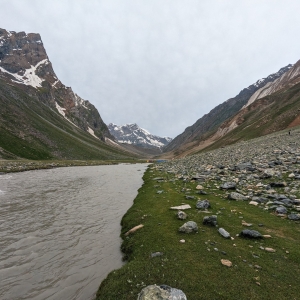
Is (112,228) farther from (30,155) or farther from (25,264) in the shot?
(30,155)

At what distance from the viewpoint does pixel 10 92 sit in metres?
162

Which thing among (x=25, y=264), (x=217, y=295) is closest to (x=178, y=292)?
(x=217, y=295)

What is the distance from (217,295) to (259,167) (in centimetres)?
1988

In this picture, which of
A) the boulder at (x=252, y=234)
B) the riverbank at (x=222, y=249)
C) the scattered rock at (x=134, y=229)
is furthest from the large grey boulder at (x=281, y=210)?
the scattered rock at (x=134, y=229)

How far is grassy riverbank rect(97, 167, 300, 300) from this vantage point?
22.4 ft

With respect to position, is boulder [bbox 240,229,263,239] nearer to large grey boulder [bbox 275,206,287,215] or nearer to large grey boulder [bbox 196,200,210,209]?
large grey boulder [bbox 275,206,287,215]

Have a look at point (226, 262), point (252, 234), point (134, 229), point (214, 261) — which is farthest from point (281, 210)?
point (134, 229)

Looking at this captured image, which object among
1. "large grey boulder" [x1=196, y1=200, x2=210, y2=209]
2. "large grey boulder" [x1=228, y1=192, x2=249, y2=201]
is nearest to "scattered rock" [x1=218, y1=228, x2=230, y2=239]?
"large grey boulder" [x1=196, y1=200, x2=210, y2=209]

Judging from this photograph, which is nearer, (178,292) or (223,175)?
(178,292)

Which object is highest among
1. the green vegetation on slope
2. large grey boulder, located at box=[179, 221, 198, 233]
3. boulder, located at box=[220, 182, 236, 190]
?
the green vegetation on slope

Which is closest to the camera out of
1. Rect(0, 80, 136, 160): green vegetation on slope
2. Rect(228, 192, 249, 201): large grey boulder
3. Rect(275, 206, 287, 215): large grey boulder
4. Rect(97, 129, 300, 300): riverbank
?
Rect(97, 129, 300, 300): riverbank

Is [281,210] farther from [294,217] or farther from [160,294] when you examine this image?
[160,294]

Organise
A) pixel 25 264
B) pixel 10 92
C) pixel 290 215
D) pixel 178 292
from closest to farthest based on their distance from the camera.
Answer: pixel 178 292
pixel 25 264
pixel 290 215
pixel 10 92

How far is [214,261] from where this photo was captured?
8336 mm
